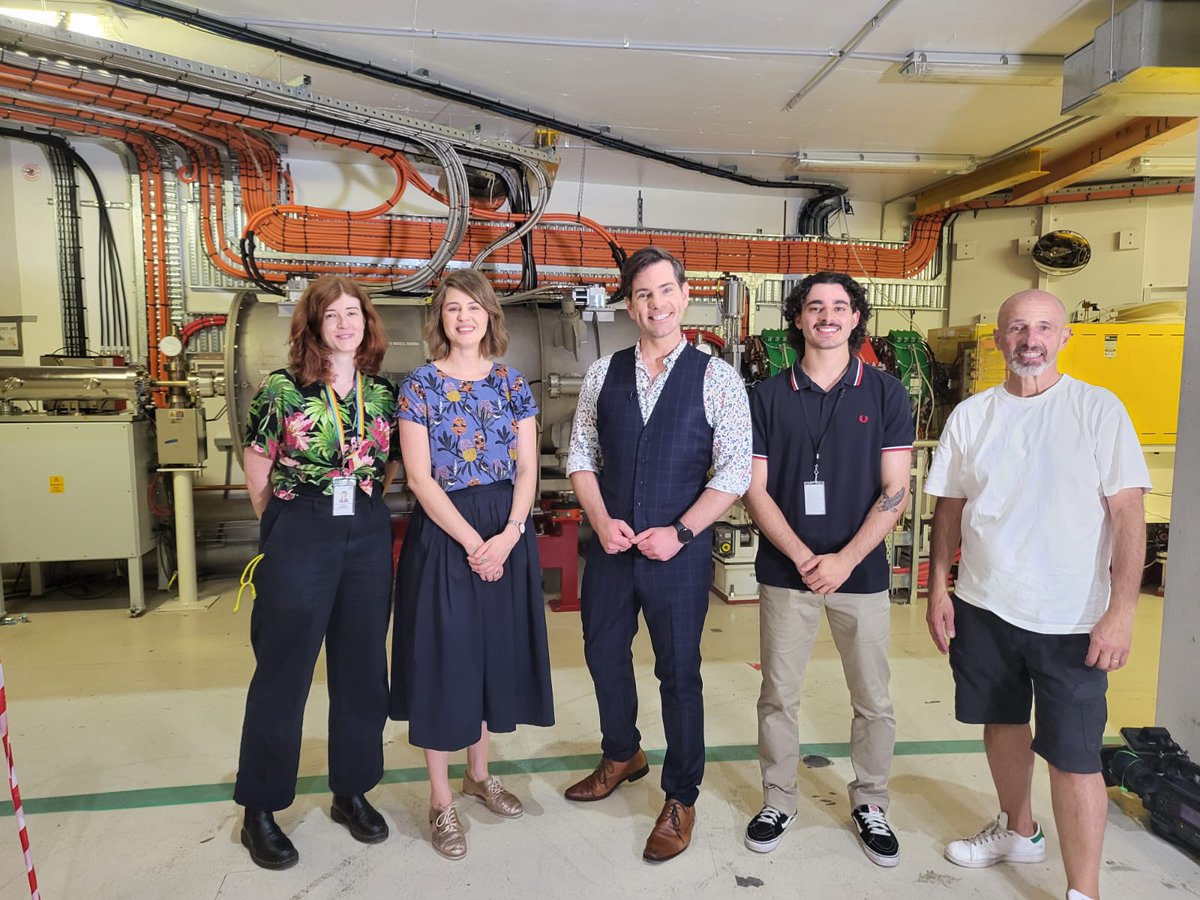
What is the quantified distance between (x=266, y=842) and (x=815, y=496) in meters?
1.71

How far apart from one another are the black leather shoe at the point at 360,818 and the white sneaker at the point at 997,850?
1.56 m

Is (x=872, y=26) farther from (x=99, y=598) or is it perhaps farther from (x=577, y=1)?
(x=99, y=598)

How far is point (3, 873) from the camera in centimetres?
186

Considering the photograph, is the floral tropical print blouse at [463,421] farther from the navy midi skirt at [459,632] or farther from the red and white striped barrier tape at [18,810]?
the red and white striped barrier tape at [18,810]

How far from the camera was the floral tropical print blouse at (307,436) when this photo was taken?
1800 mm

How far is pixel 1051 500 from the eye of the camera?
65.0 inches

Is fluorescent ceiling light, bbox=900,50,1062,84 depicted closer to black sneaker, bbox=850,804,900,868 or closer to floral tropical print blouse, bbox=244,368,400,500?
floral tropical print blouse, bbox=244,368,400,500

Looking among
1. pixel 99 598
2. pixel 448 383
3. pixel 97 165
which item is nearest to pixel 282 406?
pixel 448 383

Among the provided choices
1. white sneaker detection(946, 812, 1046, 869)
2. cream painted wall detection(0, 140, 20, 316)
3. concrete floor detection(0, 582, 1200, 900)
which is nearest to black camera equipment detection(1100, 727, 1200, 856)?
concrete floor detection(0, 582, 1200, 900)

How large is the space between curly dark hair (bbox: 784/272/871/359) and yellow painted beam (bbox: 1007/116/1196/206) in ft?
10.3

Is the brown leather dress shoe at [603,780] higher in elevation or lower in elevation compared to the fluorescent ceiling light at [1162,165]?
lower

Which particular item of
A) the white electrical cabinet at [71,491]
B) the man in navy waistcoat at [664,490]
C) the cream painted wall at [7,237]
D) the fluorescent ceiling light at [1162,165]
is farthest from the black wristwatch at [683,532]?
the fluorescent ceiling light at [1162,165]

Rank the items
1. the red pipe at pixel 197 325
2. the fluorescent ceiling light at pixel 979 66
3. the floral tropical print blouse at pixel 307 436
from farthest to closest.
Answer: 1. the red pipe at pixel 197 325
2. the fluorescent ceiling light at pixel 979 66
3. the floral tropical print blouse at pixel 307 436

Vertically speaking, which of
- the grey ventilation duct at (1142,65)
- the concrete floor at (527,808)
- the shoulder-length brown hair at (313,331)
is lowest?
the concrete floor at (527,808)
